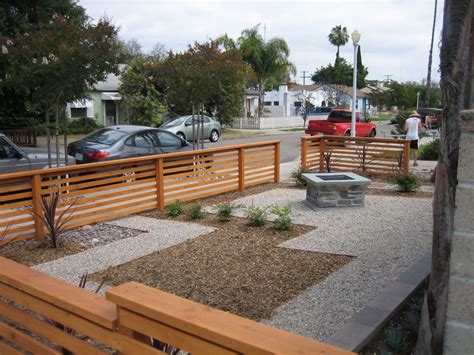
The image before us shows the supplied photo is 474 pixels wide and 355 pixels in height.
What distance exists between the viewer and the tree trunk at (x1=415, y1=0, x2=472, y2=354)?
2834 millimetres

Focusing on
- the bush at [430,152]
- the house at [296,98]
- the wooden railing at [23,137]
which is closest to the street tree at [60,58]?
the bush at [430,152]

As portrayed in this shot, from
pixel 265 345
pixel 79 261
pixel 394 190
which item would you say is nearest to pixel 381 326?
pixel 265 345

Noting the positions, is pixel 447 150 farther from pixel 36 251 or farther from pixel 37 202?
pixel 37 202

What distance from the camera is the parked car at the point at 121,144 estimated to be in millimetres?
11688

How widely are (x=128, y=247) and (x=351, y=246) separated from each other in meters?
3.01

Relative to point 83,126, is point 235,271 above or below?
below

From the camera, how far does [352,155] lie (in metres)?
14.2

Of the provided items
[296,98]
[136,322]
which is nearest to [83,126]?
[136,322]

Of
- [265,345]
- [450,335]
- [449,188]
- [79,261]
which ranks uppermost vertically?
[449,188]

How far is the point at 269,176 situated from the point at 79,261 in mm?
6976

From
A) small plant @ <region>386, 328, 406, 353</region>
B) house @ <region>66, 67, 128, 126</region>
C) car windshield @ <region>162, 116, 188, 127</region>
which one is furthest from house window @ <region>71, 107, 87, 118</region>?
small plant @ <region>386, 328, 406, 353</region>

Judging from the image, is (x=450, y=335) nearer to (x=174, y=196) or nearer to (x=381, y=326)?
(x=381, y=326)

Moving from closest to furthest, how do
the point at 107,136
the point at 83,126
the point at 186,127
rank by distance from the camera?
the point at 107,136 < the point at 186,127 < the point at 83,126

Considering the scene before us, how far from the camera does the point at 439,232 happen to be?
3.07 m
